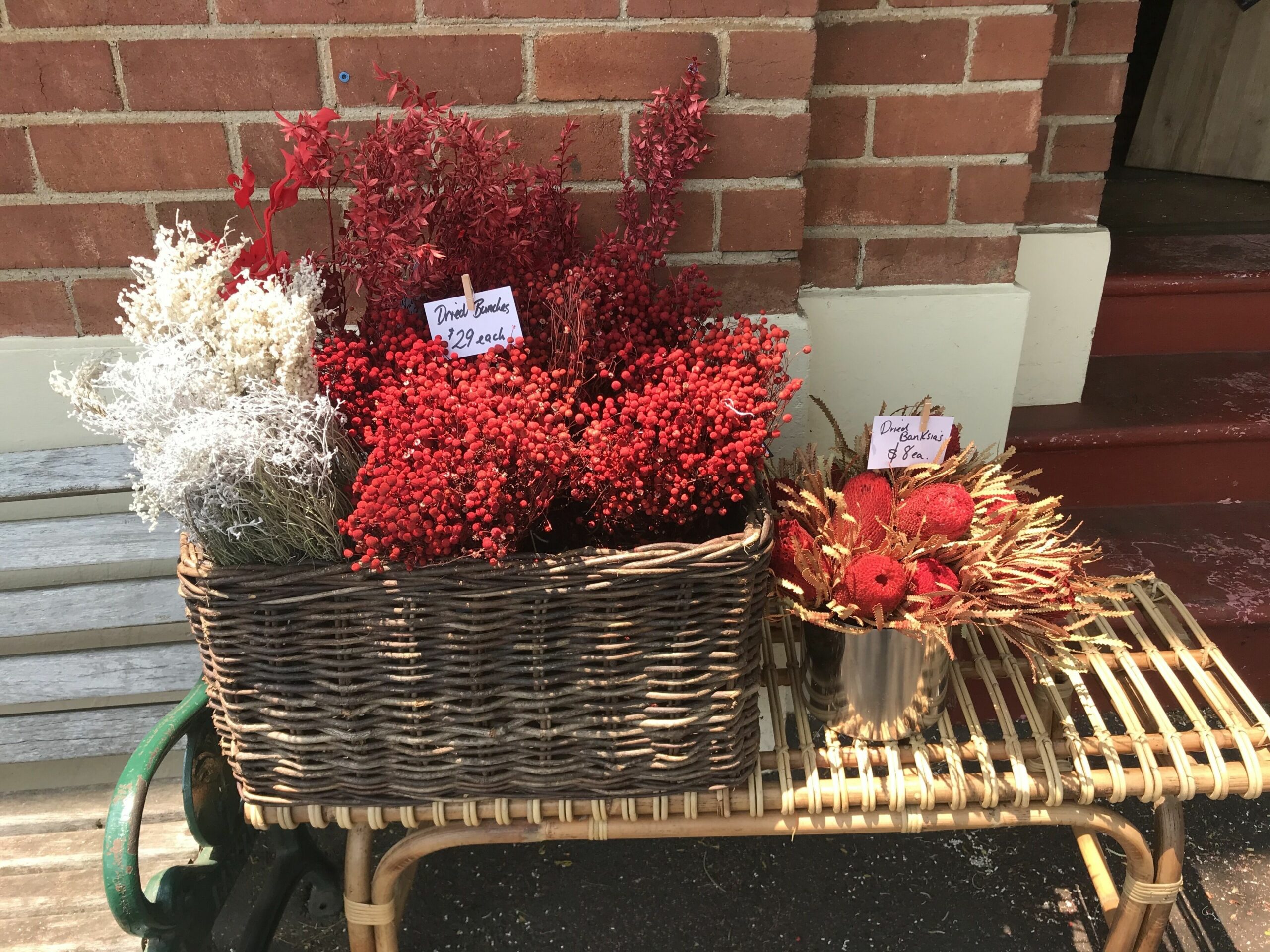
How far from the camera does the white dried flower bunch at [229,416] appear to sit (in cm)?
85

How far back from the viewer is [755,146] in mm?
1272

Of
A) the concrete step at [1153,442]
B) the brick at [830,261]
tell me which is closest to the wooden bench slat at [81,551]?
the brick at [830,261]

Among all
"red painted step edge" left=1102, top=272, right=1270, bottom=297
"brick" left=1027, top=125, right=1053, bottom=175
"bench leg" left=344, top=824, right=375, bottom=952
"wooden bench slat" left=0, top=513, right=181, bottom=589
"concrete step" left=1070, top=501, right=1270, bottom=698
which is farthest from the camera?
"red painted step edge" left=1102, top=272, right=1270, bottom=297

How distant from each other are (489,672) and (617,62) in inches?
32.6

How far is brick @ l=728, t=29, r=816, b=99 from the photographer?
1.21 meters

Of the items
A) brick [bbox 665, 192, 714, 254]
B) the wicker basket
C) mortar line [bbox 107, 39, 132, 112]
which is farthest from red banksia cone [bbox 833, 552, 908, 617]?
mortar line [bbox 107, 39, 132, 112]

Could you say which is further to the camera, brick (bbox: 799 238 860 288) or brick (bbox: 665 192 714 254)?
brick (bbox: 799 238 860 288)

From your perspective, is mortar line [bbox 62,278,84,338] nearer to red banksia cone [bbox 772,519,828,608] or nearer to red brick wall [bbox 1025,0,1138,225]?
red banksia cone [bbox 772,519,828,608]

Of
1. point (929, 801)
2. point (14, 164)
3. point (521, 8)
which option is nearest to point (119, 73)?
point (14, 164)

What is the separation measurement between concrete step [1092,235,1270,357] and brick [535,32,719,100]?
45.6 inches

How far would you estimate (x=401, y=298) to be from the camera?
1.06 m

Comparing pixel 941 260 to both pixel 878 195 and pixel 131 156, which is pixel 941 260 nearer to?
pixel 878 195

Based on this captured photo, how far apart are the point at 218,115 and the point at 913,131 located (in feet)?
3.32

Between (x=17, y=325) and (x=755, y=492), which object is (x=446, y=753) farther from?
(x=17, y=325)
